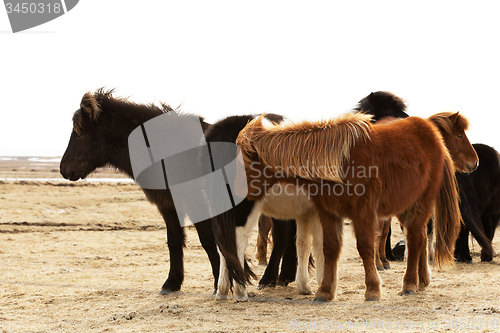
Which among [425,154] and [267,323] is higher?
[425,154]

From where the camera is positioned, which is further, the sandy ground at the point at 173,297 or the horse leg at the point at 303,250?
the horse leg at the point at 303,250

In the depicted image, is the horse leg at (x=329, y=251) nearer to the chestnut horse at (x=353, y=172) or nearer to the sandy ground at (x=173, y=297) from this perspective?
the chestnut horse at (x=353, y=172)

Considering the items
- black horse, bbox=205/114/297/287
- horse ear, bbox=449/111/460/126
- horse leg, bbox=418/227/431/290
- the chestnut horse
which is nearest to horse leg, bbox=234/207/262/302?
the chestnut horse

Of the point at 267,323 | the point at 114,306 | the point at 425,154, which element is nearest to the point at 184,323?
the point at 267,323

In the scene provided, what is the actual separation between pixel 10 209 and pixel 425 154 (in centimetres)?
1097

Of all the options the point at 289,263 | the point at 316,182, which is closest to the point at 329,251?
the point at 316,182

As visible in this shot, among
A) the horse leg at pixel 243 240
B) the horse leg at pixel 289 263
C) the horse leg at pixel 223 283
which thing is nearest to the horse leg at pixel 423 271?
the horse leg at pixel 289 263

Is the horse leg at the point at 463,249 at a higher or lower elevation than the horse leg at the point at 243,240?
lower

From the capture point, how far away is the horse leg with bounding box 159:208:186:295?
490cm

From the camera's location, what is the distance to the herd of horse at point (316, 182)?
393 cm

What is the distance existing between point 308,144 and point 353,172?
491 mm

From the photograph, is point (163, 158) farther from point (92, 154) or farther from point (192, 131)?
point (92, 154)

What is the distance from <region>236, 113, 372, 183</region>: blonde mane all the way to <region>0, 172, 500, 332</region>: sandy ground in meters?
1.27

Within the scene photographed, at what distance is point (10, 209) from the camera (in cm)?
1141
